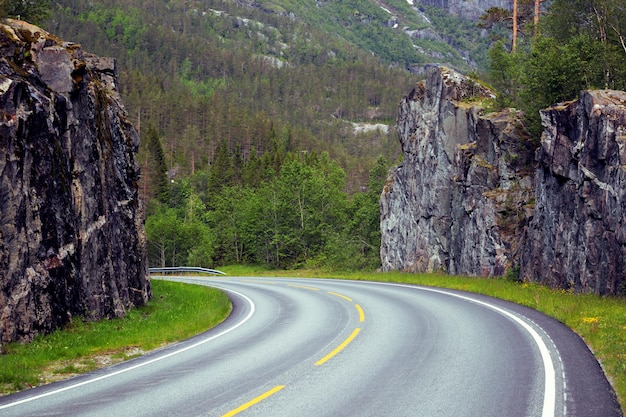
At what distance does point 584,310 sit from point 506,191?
48.6 ft

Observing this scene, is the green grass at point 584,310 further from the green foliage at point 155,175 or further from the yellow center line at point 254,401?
the green foliage at point 155,175

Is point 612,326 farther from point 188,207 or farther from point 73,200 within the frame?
point 188,207

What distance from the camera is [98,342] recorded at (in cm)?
1320

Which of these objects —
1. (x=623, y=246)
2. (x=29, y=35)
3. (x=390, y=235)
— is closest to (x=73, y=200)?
(x=29, y=35)

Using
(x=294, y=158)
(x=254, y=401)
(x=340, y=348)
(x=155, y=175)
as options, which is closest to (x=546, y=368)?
(x=340, y=348)

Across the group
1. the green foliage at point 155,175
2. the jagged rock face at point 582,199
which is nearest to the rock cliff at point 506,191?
the jagged rock face at point 582,199

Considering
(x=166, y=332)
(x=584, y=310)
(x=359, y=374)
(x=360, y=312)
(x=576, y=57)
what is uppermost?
(x=576, y=57)

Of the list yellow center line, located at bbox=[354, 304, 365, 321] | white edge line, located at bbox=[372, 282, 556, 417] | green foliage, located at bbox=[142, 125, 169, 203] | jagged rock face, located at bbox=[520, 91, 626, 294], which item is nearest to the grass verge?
yellow center line, located at bbox=[354, 304, 365, 321]

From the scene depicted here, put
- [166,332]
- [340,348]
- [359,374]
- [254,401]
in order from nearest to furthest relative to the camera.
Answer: [254,401] → [359,374] → [340,348] → [166,332]

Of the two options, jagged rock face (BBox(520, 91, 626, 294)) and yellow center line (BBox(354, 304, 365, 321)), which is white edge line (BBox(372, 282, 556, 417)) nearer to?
yellow center line (BBox(354, 304, 365, 321))

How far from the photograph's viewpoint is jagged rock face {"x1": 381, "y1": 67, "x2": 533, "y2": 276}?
28.3 metres

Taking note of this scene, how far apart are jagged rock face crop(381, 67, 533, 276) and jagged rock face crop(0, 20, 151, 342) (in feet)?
61.3

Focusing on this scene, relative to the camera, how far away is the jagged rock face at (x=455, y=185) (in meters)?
28.3

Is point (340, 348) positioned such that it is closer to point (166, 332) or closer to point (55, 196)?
point (166, 332)
